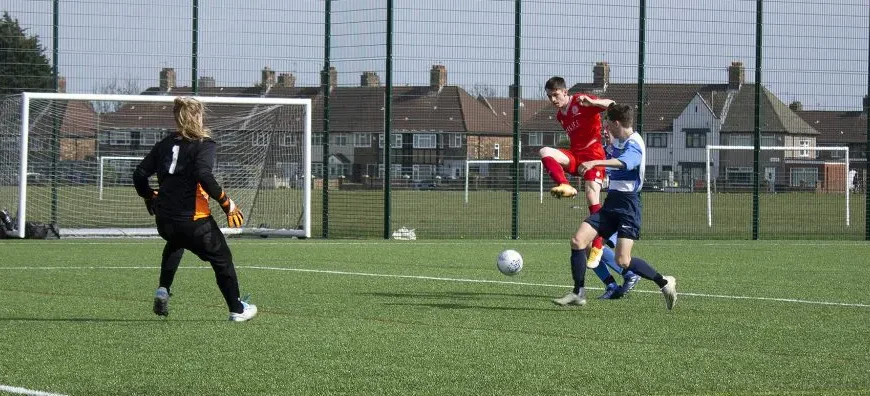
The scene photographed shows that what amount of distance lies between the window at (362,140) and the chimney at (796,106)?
847 centimetres

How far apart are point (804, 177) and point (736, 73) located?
Answer: 7138mm

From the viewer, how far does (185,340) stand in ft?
25.6

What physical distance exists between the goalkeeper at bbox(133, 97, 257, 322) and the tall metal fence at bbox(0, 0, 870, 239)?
1282 cm

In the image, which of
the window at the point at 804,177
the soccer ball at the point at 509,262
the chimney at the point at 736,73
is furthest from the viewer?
the window at the point at 804,177

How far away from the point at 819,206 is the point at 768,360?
24.1 metres

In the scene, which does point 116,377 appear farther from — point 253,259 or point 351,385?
point 253,259

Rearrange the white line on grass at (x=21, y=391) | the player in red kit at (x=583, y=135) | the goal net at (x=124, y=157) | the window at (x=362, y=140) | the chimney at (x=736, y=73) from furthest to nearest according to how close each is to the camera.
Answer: the window at (x=362, y=140)
the chimney at (x=736, y=73)
the goal net at (x=124, y=157)
the player in red kit at (x=583, y=135)
the white line on grass at (x=21, y=391)

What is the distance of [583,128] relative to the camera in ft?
38.7

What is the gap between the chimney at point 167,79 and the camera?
21.6 m

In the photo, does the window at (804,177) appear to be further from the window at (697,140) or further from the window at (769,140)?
the window at (769,140)

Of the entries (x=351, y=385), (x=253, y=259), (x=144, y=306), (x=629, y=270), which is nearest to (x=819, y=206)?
(x=253, y=259)

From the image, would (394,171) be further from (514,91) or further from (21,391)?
(21,391)

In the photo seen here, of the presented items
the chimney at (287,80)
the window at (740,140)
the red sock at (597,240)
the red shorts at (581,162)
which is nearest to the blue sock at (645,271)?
the red sock at (597,240)

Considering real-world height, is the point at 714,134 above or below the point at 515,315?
above
